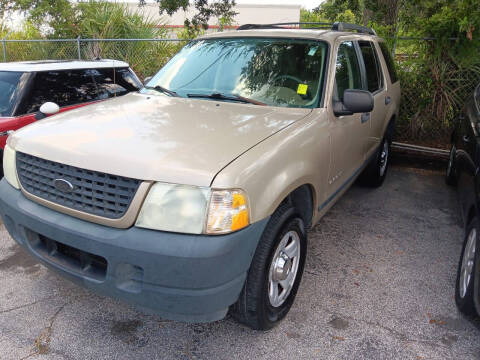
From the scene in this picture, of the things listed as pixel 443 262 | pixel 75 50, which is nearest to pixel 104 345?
pixel 443 262

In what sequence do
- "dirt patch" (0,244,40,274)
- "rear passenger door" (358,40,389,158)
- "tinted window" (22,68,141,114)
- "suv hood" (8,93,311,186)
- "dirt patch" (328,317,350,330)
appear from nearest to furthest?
"suv hood" (8,93,311,186) → "dirt patch" (328,317,350,330) → "dirt patch" (0,244,40,274) → "rear passenger door" (358,40,389,158) → "tinted window" (22,68,141,114)

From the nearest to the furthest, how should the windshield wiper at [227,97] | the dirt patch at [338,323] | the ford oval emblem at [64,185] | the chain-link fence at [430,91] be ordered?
the ford oval emblem at [64,185]
the dirt patch at [338,323]
the windshield wiper at [227,97]
the chain-link fence at [430,91]

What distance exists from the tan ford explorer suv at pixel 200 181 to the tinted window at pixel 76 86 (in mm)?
1711

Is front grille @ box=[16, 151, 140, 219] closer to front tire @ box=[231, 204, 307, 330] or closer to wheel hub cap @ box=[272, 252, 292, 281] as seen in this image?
front tire @ box=[231, 204, 307, 330]

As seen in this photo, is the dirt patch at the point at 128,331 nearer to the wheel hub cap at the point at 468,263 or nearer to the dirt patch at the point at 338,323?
the dirt patch at the point at 338,323

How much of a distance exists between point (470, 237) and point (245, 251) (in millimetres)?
1789

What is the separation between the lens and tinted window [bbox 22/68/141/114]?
466 centimetres

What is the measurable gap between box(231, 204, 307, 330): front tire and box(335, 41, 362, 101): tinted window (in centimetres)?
130

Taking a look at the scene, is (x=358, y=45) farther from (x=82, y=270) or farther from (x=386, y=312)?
(x=82, y=270)

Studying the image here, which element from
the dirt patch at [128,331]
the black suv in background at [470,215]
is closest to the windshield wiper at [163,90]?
the dirt patch at [128,331]

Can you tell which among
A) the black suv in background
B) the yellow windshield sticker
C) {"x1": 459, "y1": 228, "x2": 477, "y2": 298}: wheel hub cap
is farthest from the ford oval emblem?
{"x1": 459, "y1": 228, "x2": 477, "y2": 298}: wheel hub cap

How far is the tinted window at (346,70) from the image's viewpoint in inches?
137

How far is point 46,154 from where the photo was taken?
2.42 metres

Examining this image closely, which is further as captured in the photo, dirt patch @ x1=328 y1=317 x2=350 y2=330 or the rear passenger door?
the rear passenger door
